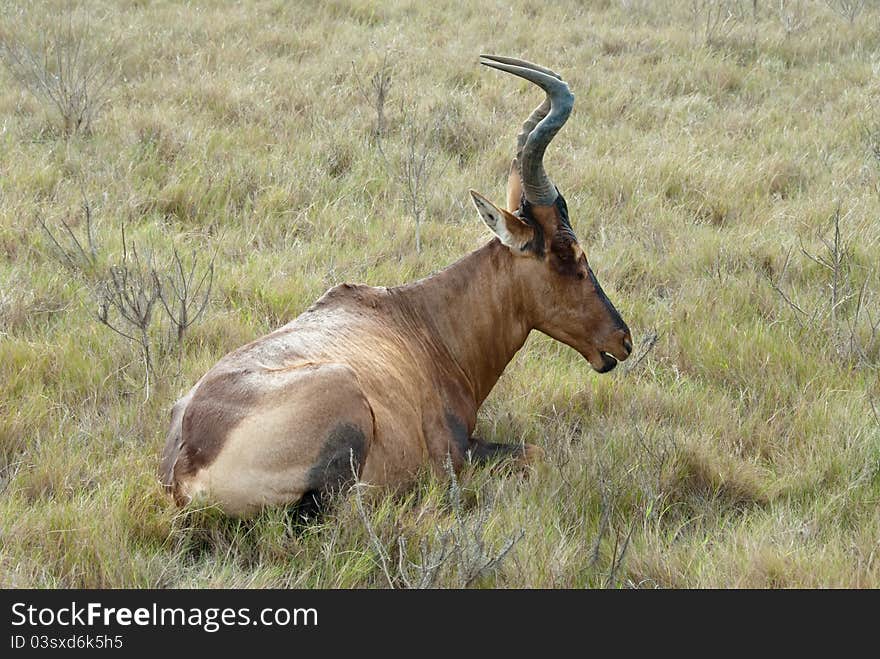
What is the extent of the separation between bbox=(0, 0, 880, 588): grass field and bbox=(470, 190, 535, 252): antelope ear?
95 centimetres

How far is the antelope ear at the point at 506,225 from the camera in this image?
17.1 feet

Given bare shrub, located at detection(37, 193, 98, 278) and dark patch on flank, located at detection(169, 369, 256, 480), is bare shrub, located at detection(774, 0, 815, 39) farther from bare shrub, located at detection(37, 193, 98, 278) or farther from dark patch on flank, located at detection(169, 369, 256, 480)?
dark patch on flank, located at detection(169, 369, 256, 480)

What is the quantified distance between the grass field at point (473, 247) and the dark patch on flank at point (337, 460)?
0.44 ft

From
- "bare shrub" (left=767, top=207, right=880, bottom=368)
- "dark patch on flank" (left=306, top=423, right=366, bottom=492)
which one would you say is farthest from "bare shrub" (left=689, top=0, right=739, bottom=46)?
"dark patch on flank" (left=306, top=423, right=366, bottom=492)

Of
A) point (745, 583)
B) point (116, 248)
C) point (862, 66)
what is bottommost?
point (116, 248)

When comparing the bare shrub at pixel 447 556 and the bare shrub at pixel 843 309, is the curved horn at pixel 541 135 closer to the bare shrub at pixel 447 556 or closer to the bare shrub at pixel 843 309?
the bare shrub at pixel 447 556

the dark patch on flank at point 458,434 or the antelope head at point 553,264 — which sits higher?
the antelope head at point 553,264

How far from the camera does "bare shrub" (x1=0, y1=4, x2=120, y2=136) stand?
9188 mm

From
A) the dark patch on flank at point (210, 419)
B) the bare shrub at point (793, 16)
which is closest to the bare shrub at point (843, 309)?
the dark patch on flank at point (210, 419)

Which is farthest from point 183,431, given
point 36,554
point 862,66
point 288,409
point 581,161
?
point 862,66

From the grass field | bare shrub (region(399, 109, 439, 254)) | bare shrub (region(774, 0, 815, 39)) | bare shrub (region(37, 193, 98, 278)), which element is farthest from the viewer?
bare shrub (region(774, 0, 815, 39))

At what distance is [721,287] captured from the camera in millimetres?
7090

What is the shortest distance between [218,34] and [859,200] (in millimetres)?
7660

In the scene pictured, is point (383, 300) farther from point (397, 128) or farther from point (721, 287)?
point (397, 128)
